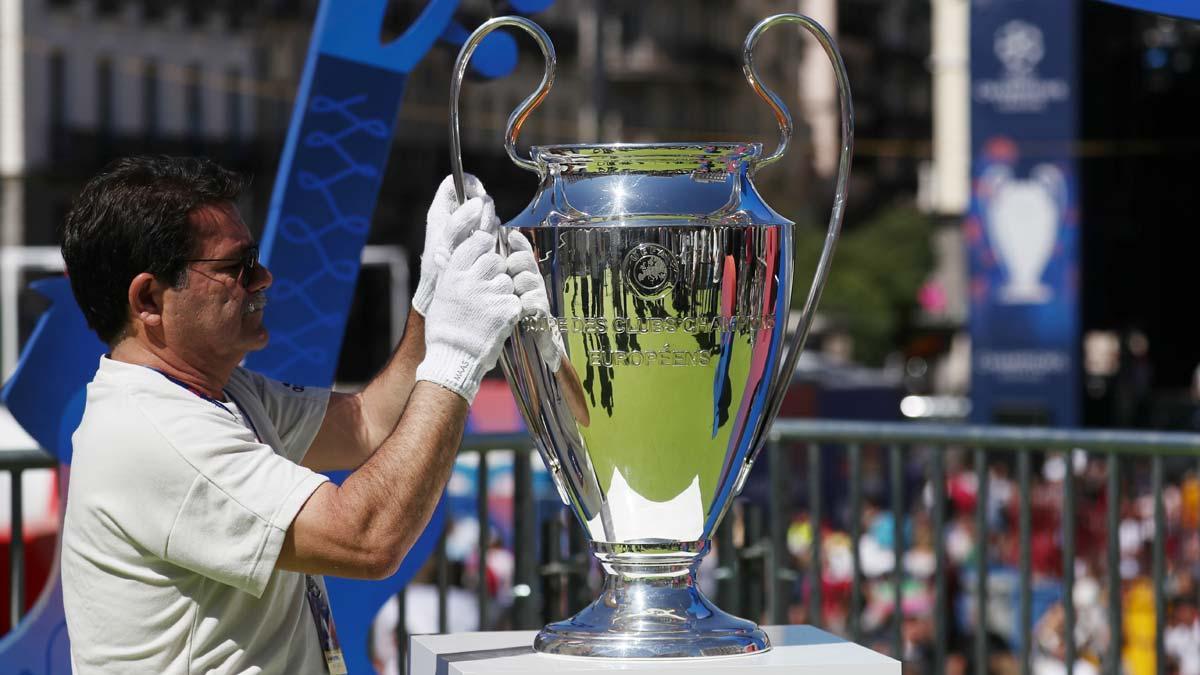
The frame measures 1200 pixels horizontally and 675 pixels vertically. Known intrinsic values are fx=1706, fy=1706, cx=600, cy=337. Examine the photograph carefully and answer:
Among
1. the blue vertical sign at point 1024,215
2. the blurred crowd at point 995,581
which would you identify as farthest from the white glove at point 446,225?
the blue vertical sign at point 1024,215

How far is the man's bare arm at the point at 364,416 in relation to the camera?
2475 mm

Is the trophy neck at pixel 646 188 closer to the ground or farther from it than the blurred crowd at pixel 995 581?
farther from it

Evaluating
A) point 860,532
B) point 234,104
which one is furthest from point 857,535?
point 234,104

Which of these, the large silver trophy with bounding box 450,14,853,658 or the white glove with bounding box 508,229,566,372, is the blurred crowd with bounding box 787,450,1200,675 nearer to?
the large silver trophy with bounding box 450,14,853,658

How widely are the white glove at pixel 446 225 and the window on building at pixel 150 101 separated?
2479cm

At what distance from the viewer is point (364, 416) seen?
2.49 meters

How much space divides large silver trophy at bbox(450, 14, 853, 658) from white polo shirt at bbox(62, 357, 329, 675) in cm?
35

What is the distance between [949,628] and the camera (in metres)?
7.71

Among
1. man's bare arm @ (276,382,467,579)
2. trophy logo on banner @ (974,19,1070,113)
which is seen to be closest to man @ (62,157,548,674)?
man's bare arm @ (276,382,467,579)

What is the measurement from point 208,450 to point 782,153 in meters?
0.81

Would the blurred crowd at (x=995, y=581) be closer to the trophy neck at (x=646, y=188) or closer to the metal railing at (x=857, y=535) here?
the metal railing at (x=857, y=535)

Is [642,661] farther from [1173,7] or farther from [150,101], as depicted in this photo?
[150,101]

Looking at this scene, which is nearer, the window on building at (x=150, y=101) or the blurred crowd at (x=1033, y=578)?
the blurred crowd at (x=1033, y=578)

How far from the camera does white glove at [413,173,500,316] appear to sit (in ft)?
6.82
